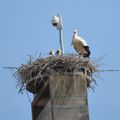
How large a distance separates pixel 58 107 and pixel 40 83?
95 cm

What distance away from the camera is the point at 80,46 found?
2220cm

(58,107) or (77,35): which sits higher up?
(77,35)

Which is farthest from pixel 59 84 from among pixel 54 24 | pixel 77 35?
pixel 77 35

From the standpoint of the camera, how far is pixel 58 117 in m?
18.9

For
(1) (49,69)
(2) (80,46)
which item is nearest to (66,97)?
(1) (49,69)

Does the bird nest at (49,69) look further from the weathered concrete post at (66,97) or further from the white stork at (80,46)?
the white stork at (80,46)

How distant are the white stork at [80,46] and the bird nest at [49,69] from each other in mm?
1631

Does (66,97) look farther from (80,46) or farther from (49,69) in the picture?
(80,46)

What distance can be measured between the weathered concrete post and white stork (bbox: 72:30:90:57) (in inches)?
81.9

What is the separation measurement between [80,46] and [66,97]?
10.4ft

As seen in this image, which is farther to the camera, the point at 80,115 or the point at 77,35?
the point at 77,35

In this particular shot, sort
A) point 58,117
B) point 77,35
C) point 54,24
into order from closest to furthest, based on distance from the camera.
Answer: point 58,117, point 54,24, point 77,35

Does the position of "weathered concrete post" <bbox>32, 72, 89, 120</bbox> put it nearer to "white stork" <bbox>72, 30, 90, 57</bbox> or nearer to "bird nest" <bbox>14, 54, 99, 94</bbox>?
"bird nest" <bbox>14, 54, 99, 94</bbox>

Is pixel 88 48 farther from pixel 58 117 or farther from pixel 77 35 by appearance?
pixel 58 117
